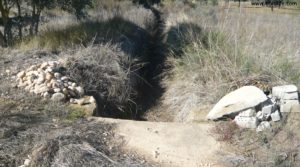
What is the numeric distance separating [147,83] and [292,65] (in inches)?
132

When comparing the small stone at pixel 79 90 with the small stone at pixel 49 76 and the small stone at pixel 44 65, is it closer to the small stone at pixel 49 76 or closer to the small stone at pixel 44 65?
the small stone at pixel 49 76

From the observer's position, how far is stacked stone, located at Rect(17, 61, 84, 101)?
5.85 meters

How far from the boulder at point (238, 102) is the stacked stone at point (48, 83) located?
208cm

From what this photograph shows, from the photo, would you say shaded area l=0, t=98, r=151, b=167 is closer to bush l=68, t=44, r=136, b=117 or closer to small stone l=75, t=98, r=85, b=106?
small stone l=75, t=98, r=85, b=106

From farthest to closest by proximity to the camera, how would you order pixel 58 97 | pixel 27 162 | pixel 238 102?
pixel 58 97
pixel 238 102
pixel 27 162

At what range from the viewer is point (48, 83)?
235 inches

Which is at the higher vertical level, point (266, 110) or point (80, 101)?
point (266, 110)

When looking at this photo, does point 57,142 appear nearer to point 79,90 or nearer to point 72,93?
point 72,93

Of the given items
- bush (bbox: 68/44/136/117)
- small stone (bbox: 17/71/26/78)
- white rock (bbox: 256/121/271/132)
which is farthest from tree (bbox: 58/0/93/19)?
white rock (bbox: 256/121/271/132)

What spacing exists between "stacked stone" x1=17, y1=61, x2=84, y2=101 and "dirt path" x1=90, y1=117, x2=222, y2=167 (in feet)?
2.69

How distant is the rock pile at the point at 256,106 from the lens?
534 centimetres

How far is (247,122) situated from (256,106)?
0.97 feet

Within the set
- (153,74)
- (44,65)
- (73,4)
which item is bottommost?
(153,74)

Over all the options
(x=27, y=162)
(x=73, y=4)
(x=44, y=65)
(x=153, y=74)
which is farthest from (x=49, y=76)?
(x=153, y=74)
